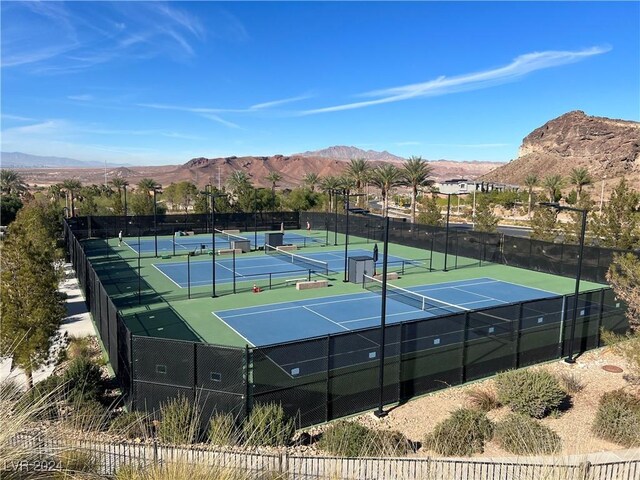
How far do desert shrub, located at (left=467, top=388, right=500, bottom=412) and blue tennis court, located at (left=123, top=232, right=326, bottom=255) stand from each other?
99.7 ft

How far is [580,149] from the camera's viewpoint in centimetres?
16662

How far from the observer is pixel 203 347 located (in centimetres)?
1178

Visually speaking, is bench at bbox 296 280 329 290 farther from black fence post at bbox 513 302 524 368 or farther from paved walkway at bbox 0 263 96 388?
black fence post at bbox 513 302 524 368

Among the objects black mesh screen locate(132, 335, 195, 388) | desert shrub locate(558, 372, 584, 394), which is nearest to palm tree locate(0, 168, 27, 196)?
black mesh screen locate(132, 335, 195, 388)

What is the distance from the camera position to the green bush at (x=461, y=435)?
35.3 ft

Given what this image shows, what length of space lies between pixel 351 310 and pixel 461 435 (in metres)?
13.4

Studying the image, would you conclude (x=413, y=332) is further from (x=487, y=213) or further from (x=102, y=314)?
(x=487, y=213)

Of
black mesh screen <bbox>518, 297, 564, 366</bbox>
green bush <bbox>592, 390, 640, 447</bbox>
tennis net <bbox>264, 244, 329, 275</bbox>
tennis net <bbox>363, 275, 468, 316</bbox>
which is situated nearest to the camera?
green bush <bbox>592, 390, 640, 447</bbox>

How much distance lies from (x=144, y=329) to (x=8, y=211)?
154 feet

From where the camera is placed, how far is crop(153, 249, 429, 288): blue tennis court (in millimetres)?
31484

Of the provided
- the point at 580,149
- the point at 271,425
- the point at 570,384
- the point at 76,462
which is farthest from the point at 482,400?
the point at 580,149

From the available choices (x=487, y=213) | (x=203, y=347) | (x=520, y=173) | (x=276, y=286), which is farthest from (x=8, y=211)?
(x=520, y=173)

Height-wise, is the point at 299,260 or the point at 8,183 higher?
the point at 8,183

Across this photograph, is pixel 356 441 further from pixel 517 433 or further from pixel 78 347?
pixel 78 347
